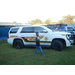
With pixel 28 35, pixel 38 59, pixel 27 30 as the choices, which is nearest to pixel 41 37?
pixel 28 35

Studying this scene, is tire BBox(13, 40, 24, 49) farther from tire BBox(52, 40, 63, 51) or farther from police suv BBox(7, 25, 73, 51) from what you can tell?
tire BBox(52, 40, 63, 51)

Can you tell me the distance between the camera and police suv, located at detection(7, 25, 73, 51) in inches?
208

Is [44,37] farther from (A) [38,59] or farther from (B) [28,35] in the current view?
(A) [38,59]

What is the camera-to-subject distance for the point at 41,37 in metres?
5.62

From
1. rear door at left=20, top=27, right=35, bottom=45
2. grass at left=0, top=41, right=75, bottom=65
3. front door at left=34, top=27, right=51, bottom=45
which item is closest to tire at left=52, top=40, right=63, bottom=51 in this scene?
front door at left=34, top=27, right=51, bottom=45

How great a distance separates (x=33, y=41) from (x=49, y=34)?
1.32 m

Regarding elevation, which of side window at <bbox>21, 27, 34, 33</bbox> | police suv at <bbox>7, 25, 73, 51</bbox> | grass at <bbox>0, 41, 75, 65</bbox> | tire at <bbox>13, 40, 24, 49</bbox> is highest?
side window at <bbox>21, 27, 34, 33</bbox>

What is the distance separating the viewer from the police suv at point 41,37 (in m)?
5.28

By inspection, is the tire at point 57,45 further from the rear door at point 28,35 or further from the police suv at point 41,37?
the rear door at point 28,35

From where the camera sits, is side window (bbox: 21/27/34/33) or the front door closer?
the front door

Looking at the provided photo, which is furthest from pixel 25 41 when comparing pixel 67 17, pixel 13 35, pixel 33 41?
pixel 67 17

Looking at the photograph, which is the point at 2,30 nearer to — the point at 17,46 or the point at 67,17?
the point at 17,46

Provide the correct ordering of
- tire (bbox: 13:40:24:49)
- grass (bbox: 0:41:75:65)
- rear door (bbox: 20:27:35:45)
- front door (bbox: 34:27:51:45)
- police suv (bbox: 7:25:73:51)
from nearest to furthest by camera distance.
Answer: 1. grass (bbox: 0:41:75:65)
2. police suv (bbox: 7:25:73:51)
3. front door (bbox: 34:27:51:45)
4. rear door (bbox: 20:27:35:45)
5. tire (bbox: 13:40:24:49)
